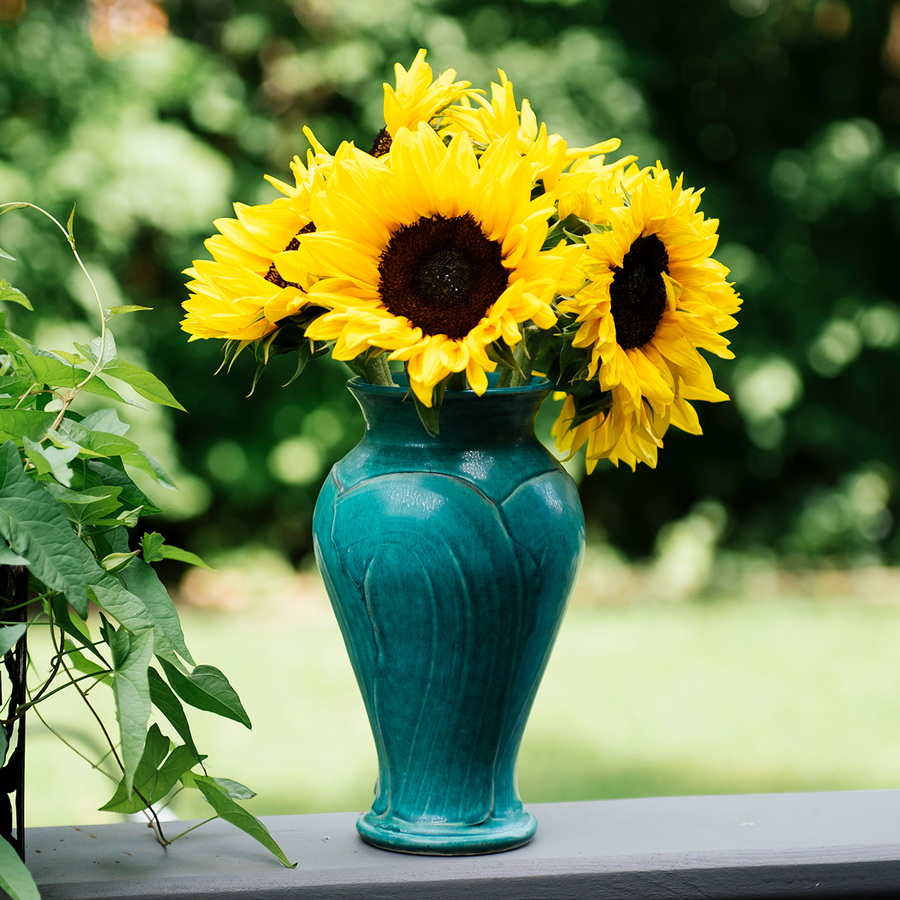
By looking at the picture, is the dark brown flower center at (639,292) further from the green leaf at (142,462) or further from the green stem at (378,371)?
the green leaf at (142,462)

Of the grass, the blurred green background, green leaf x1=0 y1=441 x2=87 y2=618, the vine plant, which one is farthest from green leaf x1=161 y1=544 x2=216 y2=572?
the blurred green background

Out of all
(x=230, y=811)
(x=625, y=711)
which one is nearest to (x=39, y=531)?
(x=230, y=811)

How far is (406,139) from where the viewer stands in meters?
0.67

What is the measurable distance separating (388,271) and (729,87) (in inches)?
144

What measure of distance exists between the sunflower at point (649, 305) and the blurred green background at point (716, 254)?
71.5 inches

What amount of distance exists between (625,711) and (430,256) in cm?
217

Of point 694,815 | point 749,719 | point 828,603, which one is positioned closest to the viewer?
point 694,815

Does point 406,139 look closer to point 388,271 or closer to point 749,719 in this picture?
point 388,271

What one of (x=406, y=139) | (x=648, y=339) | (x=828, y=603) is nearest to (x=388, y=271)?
(x=406, y=139)

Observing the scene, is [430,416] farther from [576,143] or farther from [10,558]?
[576,143]

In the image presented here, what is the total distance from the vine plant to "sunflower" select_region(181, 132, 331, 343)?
0.20 feet

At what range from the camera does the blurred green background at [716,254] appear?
3.10 m

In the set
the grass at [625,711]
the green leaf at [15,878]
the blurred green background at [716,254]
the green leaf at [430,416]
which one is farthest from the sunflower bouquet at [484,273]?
the blurred green background at [716,254]

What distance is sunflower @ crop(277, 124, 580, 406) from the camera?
644mm
